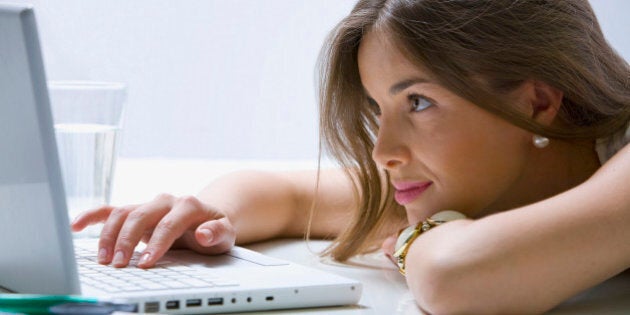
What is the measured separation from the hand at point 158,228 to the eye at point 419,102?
231 millimetres

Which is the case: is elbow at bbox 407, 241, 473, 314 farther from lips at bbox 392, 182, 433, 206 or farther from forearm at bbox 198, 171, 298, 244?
forearm at bbox 198, 171, 298, 244

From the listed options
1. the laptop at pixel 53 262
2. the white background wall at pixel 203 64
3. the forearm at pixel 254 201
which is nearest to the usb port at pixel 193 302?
the laptop at pixel 53 262

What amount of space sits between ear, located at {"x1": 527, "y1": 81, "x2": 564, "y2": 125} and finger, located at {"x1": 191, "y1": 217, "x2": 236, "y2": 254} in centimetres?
34

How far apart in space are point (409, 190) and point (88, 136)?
0.43m

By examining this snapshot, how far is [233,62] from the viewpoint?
2.60m

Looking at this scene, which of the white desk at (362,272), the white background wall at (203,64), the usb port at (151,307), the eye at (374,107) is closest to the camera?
the usb port at (151,307)

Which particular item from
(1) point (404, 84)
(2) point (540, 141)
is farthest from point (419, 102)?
(2) point (540, 141)

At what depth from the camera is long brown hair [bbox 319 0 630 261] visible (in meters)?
1.02

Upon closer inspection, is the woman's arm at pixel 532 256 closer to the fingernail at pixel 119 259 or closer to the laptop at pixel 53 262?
the laptop at pixel 53 262

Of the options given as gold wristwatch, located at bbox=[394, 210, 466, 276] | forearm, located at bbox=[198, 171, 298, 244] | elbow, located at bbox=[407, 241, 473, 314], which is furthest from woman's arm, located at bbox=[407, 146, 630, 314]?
forearm, located at bbox=[198, 171, 298, 244]

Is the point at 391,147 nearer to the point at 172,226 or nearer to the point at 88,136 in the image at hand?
the point at 172,226

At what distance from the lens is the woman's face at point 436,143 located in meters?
1.02

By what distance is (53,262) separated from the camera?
0.73m

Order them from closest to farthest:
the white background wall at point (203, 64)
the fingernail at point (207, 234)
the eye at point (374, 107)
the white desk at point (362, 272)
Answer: the white desk at point (362, 272)
the fingernail at point (207, 234)
the eye at point (374, 107)
the white background wall at point (203, 64)
